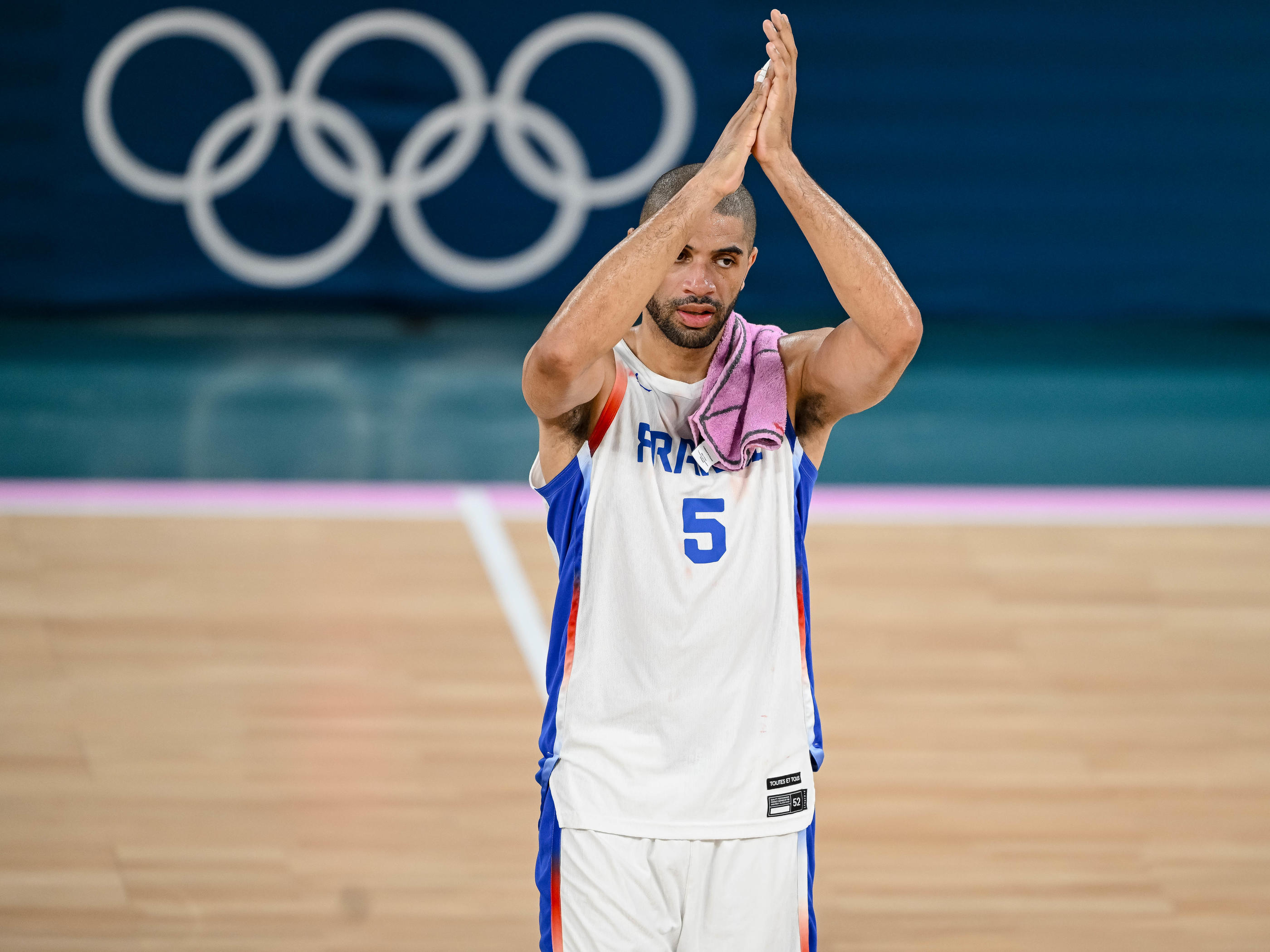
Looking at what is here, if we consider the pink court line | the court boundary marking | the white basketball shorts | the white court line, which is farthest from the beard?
the pink court line

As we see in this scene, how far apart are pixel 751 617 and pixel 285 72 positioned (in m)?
9.40

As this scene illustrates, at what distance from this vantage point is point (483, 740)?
5.42 m

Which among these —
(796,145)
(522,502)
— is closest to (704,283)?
(522,502)

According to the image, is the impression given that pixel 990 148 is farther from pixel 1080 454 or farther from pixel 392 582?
pixel 392 582

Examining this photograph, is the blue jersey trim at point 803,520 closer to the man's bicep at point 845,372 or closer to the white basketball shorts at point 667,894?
the man's bicep at point 845,372

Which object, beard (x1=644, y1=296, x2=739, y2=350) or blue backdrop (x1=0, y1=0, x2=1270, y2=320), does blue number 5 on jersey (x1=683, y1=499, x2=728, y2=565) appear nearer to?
beard (x1=644, y1=296, x2=739, y2=350)


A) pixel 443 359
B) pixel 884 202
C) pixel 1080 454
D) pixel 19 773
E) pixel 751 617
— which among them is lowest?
pixel 19 773

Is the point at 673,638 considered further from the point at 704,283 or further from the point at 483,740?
the point at 483,740

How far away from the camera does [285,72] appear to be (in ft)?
37.0

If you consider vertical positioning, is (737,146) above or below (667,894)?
above

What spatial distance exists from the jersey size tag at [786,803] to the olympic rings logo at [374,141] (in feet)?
28.9

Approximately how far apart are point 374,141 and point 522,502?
4.43 m

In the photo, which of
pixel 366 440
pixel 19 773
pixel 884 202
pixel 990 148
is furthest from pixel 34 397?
pixel 990 148

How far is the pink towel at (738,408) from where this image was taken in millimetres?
2861
